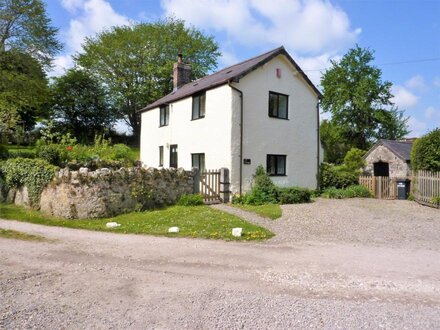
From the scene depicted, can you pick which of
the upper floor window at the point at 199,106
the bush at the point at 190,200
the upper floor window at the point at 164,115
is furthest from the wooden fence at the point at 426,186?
the upper floor window at the point at 164,115

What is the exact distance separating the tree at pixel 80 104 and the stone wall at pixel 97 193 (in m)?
26.8

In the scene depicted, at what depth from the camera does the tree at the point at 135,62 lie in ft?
136

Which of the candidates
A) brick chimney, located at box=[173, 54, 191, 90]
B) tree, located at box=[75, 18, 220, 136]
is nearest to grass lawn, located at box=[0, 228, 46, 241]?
brick chimney, located at box=[173, 54, 191, 90]

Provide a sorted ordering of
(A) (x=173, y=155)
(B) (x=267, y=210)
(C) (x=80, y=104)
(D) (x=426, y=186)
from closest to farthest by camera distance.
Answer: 1. (B) (x=267, y=210)
2. (D) (x=426, y=186)
3. (A) (x=173, y=155)
4. (C) (x=80, y=104)

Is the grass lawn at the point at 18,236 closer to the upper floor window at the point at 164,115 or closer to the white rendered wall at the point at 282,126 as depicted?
the white rendered wall at the point at 282,126

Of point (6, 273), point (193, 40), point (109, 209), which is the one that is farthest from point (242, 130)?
point (193, 40)

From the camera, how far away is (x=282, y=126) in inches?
715

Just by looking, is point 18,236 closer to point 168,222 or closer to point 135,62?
point 168,222

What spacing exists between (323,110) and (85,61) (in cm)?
3252

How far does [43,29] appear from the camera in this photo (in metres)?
25.8

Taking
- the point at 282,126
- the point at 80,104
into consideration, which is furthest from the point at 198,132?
the point at 80,104

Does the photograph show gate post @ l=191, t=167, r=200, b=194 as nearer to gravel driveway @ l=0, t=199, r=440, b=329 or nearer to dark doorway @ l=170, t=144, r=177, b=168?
dark doorway @ l=170, t=144, r=177, b=168

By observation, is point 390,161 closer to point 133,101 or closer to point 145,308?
point 145,308

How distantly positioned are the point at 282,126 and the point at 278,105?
1250 mm
